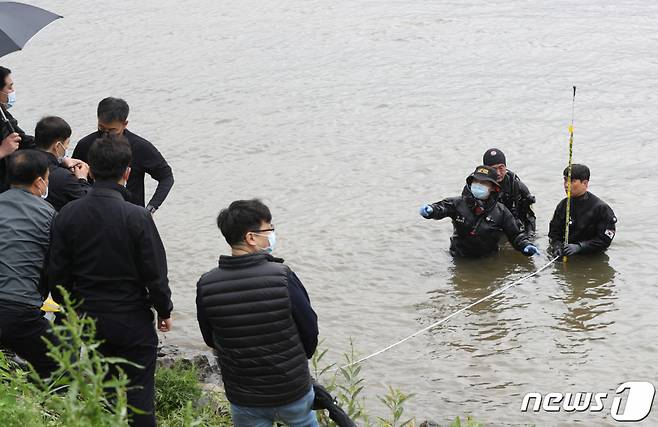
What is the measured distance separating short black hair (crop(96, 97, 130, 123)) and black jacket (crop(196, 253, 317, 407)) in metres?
2.62

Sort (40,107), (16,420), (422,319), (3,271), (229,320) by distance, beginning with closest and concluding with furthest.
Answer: (16,420) < (229,320) < (3,271) < (422,319) < (40,107)

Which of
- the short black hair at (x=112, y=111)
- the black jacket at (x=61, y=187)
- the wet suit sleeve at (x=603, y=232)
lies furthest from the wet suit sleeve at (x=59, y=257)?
the wet suit sleeve at (x=603, y=232)

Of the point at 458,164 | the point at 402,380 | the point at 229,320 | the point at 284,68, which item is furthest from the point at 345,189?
the point at 229,320

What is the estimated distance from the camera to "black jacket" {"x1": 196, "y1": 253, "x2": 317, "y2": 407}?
479 centimetres

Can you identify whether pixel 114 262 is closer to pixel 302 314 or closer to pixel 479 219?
pixel 302 314

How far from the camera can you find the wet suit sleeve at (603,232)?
1000cm

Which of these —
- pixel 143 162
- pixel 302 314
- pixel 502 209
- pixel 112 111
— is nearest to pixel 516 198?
pixel 502 209

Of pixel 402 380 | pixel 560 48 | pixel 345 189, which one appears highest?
pixel 560 48

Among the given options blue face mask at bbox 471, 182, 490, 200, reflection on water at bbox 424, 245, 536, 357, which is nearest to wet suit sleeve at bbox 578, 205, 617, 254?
reflection on water at bbox 424, 245, 536, 357

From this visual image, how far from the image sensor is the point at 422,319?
373 inches

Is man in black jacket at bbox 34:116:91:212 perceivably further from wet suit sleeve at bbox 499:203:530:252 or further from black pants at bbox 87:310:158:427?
wet suit sleeve at bbox 499:203:530:252

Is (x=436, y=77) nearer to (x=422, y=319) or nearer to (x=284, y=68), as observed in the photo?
(x=284, y=68)

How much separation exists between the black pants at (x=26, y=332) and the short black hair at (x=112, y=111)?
1821mm

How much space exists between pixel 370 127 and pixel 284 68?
4254 mm
